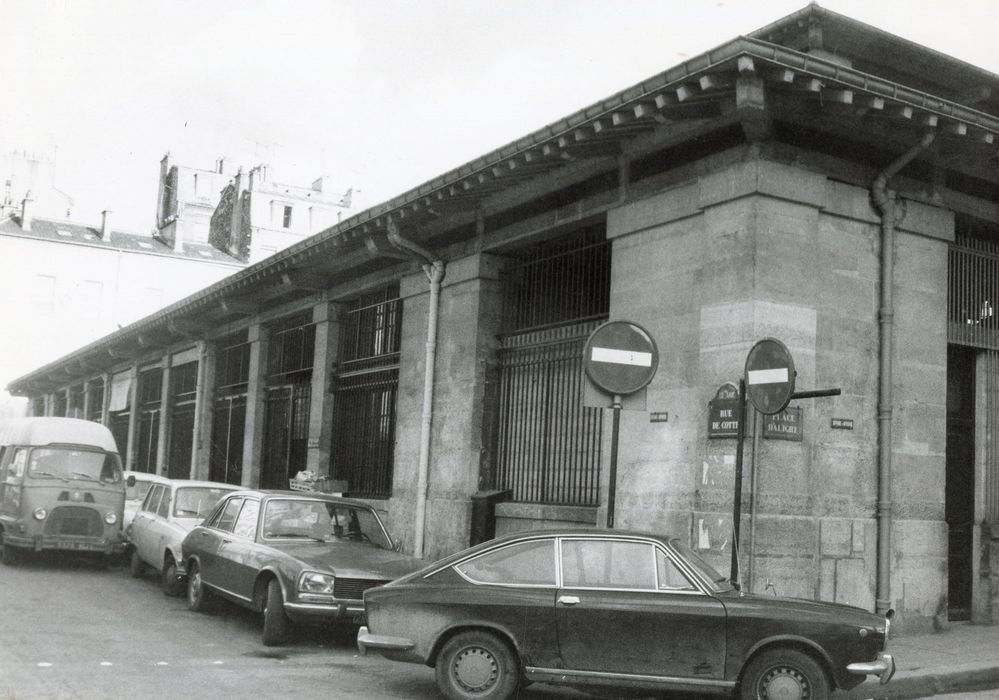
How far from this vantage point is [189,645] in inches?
365

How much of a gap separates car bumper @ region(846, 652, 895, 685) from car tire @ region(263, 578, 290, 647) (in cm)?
512

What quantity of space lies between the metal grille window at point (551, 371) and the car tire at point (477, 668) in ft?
16.8

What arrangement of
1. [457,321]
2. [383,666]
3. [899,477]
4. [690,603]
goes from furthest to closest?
[457,321] → [899,477] → [383,666] → [690,603]

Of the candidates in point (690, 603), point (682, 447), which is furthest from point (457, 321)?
point (690, 603)

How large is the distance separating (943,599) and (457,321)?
7339 mm

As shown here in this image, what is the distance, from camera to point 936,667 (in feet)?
27.8

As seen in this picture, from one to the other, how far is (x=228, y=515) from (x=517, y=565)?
5.15 meters

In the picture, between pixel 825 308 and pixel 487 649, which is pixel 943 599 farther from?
pixel 487 649

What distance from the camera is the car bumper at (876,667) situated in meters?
6.73

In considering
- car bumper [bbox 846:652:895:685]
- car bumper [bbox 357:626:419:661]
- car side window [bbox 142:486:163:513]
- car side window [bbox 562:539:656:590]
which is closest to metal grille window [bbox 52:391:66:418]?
car side window [bbox 142:486:163:513]

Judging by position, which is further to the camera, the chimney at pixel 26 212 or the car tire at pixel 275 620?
the chimney at pixel 26 212

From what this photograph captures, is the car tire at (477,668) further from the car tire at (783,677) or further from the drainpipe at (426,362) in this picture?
the drainpipe at (426,362)

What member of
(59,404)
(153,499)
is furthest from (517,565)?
(59,404)

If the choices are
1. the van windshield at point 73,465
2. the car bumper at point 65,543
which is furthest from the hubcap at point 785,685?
the van windshield at point 73,465
